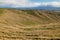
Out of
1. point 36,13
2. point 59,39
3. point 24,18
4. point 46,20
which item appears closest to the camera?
point 59,39

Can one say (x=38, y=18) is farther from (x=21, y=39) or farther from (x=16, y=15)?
(x=21, y=39)

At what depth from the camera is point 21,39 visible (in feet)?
64.2

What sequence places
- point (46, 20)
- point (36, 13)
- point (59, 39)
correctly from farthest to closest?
point (36, 13) < point (46, 20) < point (59, 39)

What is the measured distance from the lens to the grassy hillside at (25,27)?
21578 millimetres

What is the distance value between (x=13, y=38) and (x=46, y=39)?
3544mm

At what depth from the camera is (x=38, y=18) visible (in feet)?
248

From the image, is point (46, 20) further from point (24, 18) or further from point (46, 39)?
point (46, 39)

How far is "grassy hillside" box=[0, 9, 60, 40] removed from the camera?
850 inches

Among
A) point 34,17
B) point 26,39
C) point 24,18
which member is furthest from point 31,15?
point 26,39

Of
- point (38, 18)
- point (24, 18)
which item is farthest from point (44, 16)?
point (24, 18)

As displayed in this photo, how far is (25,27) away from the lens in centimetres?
4822

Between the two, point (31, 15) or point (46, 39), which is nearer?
point (46, 39)

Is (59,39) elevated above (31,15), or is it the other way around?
(31,15)

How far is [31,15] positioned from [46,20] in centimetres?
594
